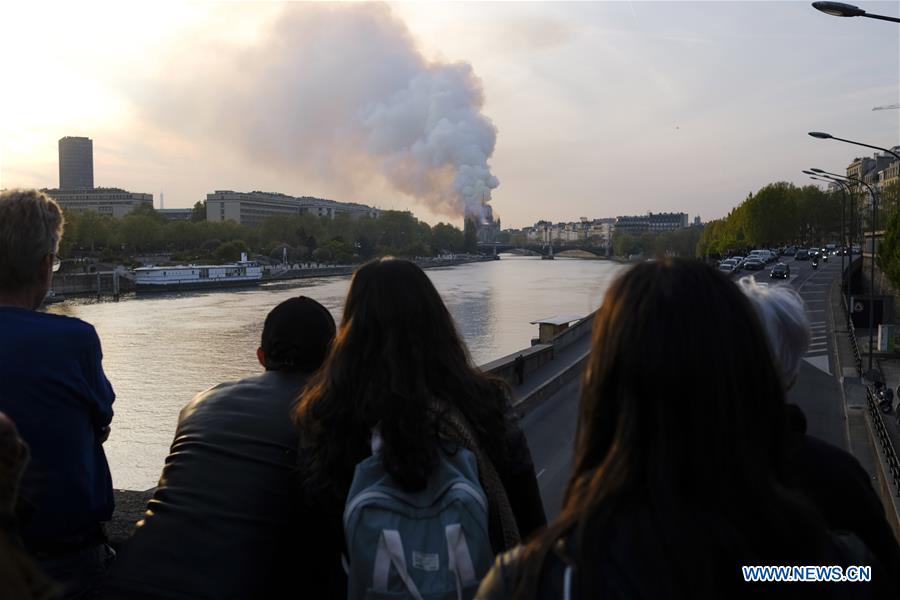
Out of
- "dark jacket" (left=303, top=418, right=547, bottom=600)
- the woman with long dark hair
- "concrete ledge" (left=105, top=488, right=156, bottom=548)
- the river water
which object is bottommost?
the river water

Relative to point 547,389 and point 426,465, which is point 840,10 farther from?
point 426,465

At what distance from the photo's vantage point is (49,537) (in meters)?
1.56

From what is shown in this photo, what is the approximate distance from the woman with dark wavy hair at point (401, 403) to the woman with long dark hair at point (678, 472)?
1.58 feet

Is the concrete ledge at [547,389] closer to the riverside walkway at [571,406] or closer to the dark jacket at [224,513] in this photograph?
the riverside walkway at [571,406]

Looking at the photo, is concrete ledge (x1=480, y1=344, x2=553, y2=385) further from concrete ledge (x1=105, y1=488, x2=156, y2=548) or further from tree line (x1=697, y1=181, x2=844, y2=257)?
tree line (x1=697, y1=181, x2=844, y2=257)

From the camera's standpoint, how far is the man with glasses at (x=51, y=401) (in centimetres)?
153

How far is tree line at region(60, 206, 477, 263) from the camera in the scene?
68.9 metres

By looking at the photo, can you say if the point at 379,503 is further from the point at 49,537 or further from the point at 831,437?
the point at 831,437

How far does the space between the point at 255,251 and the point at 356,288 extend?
275 feet

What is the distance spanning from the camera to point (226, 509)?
1.49m

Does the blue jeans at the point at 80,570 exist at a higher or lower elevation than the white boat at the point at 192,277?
higher

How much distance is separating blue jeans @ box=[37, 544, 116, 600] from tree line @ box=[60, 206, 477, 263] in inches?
2234

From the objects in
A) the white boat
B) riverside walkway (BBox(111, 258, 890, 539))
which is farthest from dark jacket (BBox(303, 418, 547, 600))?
the white boat

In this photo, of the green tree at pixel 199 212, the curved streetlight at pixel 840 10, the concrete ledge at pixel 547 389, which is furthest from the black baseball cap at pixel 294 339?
the green tree at pixel 199 212
